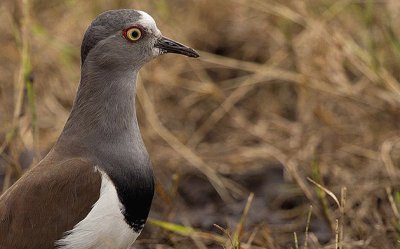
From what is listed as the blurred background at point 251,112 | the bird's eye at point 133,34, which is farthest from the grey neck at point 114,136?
the blurred background at point 251,112

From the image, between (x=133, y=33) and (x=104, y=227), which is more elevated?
(x=133, y=33)

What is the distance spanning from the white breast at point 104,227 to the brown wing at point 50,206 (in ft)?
0.12

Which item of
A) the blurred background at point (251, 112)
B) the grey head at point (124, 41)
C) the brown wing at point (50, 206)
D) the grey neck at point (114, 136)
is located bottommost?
the blurred background at point (251, 112)

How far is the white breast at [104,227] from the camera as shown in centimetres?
368

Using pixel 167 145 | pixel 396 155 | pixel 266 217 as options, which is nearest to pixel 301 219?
pixel 266 217

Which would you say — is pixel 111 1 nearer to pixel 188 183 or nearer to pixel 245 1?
pixel 245 1

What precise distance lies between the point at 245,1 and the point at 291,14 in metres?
0.40

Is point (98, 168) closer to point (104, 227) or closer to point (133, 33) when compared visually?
point (104, 227)

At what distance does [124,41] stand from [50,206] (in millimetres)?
684

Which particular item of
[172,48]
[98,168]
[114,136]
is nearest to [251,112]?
[172,48]

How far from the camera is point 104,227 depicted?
12.1ft

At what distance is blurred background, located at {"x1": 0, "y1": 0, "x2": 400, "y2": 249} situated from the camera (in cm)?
501

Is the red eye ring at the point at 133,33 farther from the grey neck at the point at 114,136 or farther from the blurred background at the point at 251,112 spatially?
the blurred background at the point at 251,112

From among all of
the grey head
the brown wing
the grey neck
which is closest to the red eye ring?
the grey head
